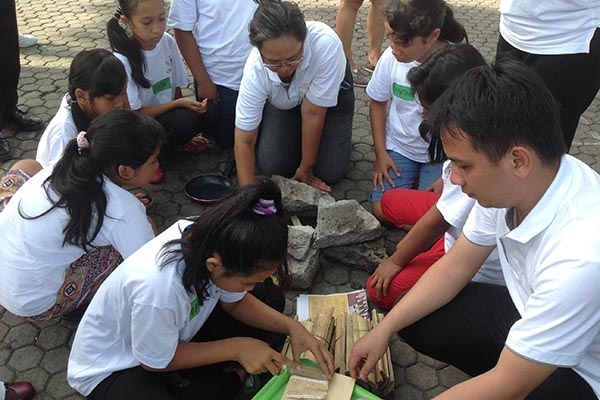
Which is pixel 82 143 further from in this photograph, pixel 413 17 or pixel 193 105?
pixel 413 17

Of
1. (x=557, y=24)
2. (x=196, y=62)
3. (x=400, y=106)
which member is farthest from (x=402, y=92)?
(x=196, y=62)

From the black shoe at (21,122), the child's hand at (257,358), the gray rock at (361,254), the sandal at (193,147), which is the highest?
the child's hand at (257,358)

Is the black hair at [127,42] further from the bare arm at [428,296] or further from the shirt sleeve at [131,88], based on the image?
the bare arm at [428,296]

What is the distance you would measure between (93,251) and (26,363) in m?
0.58

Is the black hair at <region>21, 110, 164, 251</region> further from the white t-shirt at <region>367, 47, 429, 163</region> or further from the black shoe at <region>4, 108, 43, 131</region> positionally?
the black shoe at <region>4, 108, 43, 131</region>

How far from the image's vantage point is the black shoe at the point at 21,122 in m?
3.98

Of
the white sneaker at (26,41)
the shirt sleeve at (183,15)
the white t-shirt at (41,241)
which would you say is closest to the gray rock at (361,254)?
the white t-shirt at (41,241)

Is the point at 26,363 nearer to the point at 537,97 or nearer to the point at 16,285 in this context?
the point at 16,285

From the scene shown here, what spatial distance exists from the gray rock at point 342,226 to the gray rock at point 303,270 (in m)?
0.09

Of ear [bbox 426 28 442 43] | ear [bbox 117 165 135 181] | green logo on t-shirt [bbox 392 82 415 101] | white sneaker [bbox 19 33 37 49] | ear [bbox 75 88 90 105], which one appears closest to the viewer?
ear [bbox 117 165 135 181]

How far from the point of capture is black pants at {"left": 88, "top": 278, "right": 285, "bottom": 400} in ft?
6.52

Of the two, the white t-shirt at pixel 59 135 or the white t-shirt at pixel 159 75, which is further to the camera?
the white t-shirt at pixel 159 75

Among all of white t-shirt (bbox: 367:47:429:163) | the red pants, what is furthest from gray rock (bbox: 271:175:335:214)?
white t-shirt (bbox: 367:47:429:163)

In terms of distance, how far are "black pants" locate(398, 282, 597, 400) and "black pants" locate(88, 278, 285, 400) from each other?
61 centimetres
